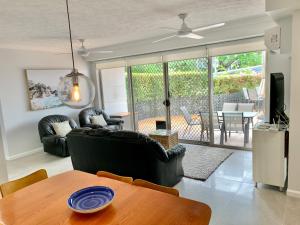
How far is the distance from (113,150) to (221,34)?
10.6 feet

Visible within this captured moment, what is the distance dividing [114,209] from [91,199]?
0.71 feet

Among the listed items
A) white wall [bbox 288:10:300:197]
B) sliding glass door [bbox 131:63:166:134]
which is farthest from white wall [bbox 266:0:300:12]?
sliding glass door [bbox 131:63:166:134]

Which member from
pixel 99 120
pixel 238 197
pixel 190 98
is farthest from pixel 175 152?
pixel 99 120

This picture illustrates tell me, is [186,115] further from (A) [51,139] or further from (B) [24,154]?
(B) [24,154]

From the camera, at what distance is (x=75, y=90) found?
1675 millimetres

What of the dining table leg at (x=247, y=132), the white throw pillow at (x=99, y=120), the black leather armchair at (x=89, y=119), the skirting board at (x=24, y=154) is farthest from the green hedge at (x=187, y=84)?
the skirting board at (x=24, y=154)

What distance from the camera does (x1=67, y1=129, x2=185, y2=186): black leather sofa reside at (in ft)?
9.80

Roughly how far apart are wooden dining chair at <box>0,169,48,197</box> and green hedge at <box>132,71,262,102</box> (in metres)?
3.97

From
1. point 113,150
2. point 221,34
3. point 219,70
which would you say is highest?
point 221,34

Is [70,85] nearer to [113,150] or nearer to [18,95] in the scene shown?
[113,150]

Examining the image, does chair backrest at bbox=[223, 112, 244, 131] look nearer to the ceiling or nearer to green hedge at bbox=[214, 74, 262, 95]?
green hedge at bbox=[214, 74, 262, 95]

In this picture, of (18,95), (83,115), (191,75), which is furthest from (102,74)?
Result: (191,75)

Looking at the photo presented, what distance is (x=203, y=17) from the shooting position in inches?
152

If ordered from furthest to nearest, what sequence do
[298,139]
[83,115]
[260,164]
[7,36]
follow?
[83,115]
[7,36]
[260,164]
[298,139]
